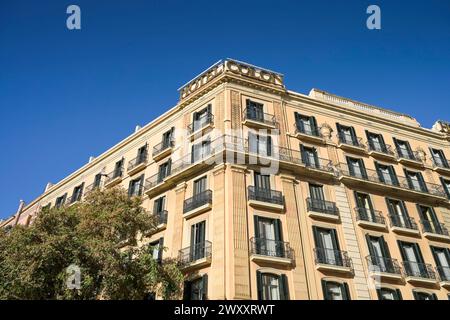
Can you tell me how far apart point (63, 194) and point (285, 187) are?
22.3 m

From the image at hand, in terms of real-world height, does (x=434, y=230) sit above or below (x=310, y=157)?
below

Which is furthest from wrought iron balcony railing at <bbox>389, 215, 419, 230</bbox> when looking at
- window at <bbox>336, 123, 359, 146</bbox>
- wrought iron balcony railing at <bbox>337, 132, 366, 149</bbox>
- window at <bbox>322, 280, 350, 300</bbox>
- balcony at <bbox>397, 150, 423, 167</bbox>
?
window at <bbox>322, 280, 350, 300</bbox>

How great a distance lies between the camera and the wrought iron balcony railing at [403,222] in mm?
24016

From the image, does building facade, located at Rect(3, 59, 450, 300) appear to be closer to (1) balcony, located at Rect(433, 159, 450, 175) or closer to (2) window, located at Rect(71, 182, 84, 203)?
(1) balcony, located at Rect(433, 159, 450, 175)

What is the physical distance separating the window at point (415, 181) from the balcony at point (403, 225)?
3342 mm

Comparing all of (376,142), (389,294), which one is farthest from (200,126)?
(389,294)

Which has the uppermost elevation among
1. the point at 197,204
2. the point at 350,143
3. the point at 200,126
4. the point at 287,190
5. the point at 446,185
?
the point at 350,143

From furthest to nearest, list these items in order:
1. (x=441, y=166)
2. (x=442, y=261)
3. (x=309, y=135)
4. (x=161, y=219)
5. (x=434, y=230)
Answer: (x=441, y=166), (x=309, y=135), (x=434, y=230), (x=442, y=261), (x=161, y=219)

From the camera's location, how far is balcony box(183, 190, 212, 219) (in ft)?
68.9

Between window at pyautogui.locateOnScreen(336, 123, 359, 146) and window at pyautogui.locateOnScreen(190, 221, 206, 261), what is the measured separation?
12.7 metres

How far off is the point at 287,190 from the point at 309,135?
5.51 meters

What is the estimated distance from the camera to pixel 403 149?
29.7 m

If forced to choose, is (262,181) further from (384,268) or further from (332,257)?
(384,268)

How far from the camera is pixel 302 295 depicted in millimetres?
18750
